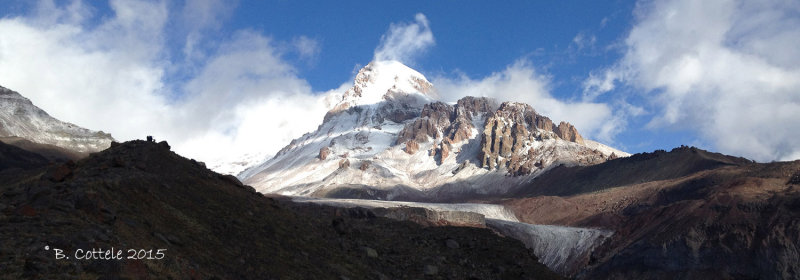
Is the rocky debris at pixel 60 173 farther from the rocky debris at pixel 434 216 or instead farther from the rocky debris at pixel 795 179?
the rocky debris at pixel 434 216

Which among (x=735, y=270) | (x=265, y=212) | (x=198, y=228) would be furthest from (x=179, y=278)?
(x=735, y=270)

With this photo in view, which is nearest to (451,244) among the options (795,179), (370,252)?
(370,252)

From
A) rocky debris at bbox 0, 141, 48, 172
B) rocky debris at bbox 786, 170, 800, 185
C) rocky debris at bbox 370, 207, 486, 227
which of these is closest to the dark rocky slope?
rocky debris at bbox 0, 141, 48, 172

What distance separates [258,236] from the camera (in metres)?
27.3

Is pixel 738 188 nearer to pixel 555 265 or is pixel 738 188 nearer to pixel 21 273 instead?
pixel 555 265

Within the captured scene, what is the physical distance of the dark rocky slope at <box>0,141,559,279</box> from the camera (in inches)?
741

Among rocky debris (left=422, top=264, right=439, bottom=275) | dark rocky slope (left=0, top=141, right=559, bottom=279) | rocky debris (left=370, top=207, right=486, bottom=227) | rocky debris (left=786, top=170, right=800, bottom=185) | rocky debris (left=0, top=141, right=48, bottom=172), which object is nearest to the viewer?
dark rocky slope (left=0, top=141, right=559, bottom=279)

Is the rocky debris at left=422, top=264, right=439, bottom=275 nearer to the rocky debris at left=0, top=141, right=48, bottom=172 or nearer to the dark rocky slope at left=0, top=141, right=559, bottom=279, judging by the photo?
the dark rocky slope at left=0, top=141, right=559, bottom=279

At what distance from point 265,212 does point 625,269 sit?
373ft

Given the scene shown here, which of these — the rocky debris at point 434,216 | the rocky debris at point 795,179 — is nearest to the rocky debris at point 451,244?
the rocky debris at point 795,179

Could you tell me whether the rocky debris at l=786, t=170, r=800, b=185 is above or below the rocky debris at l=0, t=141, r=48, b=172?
above

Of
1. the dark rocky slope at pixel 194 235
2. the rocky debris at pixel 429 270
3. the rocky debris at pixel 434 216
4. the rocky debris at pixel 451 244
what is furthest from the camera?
the rocky debris at pixel 434 216

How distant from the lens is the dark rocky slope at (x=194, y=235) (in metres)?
18.8

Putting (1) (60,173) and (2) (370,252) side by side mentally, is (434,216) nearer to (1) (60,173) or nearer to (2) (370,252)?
(2) (370,252)
